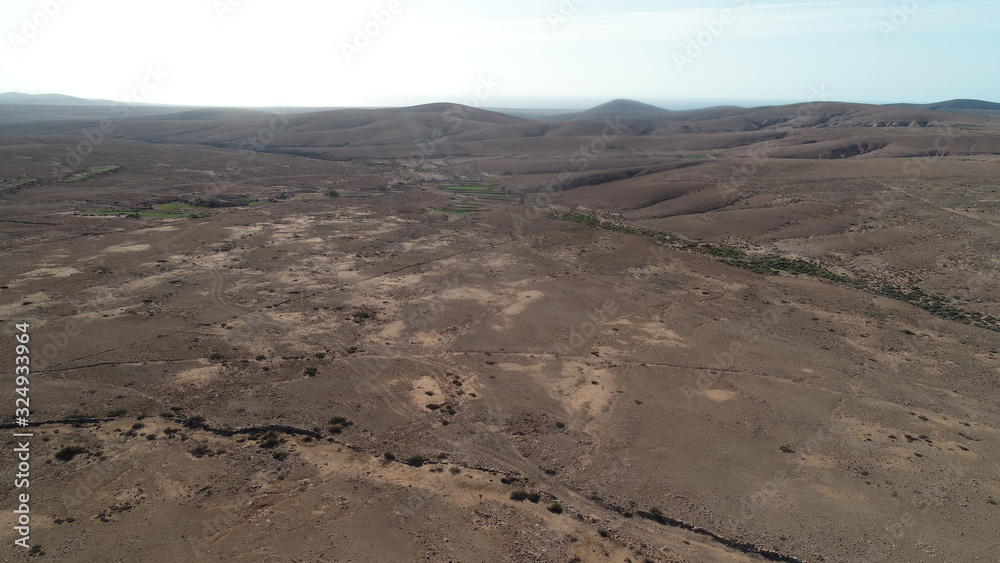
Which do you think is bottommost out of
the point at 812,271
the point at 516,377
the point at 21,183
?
the point at 516,377

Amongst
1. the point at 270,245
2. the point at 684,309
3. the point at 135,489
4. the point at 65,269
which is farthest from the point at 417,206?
the point at 135,489

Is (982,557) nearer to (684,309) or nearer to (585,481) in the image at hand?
(585,481)

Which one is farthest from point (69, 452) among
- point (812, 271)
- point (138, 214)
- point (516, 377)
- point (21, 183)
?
point (21, 183)

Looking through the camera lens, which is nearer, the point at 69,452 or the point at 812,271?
the point at 69,452

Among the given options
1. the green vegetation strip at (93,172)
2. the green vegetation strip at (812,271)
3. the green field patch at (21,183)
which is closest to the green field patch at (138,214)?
the green field patch at (21,183)

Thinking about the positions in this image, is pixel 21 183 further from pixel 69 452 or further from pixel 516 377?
pixel 516 377

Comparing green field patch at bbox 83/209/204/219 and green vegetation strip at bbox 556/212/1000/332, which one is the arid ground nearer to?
green vegetation strip at bbox 556/212/1000/332
